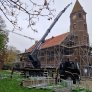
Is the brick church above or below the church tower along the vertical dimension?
below

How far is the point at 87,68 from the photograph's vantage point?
52688 millimetres

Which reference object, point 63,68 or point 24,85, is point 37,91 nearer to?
point 24,85

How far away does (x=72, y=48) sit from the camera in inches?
2175

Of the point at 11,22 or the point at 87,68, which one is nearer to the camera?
the point at 11,22

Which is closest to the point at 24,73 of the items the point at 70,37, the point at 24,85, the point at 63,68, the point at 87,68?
the point at 63,68

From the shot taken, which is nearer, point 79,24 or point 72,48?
point 72,48

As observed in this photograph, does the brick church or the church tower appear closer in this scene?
the brick church

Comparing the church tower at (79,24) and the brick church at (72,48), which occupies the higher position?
the church tower at (79,24)

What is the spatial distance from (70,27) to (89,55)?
41.2 feet

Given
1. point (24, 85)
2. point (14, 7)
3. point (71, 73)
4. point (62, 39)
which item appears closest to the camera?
point (14, 7)

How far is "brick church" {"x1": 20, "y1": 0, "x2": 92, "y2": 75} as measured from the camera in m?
53.5

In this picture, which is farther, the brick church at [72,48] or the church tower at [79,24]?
the church tower at [79,24]

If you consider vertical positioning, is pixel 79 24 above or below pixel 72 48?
above

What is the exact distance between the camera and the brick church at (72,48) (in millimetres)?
53469
